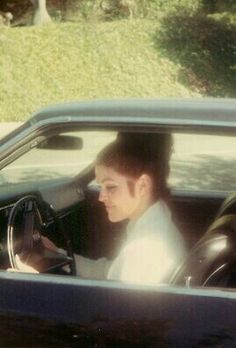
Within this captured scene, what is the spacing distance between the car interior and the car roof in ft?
0.55

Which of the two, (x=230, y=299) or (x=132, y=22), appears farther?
(x=132, y=22)

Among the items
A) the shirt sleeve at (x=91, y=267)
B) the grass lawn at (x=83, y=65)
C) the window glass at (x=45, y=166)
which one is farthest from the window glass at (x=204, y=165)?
the grass lawn at (x=83, y=65)

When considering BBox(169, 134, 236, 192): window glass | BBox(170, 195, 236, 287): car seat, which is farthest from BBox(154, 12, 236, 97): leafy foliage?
BBox(170, 195, 236, 287): car seat

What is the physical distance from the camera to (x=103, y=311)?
92.8 inches

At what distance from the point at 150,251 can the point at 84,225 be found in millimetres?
1406

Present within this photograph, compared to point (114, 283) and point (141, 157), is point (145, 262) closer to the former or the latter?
point (114, 283)

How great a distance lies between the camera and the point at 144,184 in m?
2.98

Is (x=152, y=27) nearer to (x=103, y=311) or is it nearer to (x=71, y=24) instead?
(x=71, y=24)

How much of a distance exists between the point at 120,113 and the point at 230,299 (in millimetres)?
761

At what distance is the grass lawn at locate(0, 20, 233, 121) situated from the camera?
21547 mm

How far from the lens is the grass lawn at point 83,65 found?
70.7 ft

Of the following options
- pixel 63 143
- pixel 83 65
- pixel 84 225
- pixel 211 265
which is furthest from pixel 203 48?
pixel 211 265

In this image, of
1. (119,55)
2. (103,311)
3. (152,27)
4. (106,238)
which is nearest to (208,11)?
(152,27)

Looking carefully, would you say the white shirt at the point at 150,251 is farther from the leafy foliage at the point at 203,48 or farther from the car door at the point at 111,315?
the leafy foliage at the point at 203,48
